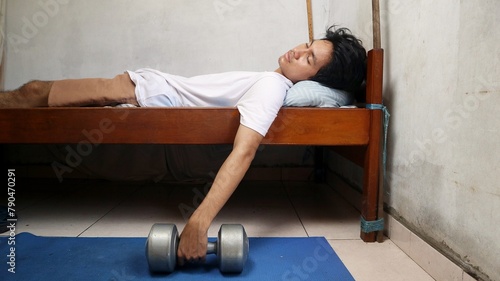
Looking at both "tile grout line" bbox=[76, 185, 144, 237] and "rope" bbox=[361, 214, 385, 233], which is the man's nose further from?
"tile grout line" bbox=[76, 185, 144, 237]

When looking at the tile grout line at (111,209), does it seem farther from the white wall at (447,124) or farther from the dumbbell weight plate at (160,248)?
the white wall at (447,124)

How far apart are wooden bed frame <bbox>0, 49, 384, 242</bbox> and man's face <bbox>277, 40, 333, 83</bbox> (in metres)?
0.16

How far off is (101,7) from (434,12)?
5.34 feet

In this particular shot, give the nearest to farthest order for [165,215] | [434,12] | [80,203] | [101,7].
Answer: [434,12]
[165,215]
[80,203]
[101,7]

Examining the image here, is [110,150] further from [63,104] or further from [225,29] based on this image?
[225,29]

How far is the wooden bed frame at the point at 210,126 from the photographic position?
1.11m

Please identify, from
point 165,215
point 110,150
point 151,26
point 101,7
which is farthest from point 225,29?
point 165,215

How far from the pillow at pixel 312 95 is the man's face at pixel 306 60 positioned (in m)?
0.05

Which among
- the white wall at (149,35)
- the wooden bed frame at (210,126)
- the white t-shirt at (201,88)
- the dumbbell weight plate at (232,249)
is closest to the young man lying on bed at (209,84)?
the white t-shirt at (201,88)

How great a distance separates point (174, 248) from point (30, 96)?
2.97 feet

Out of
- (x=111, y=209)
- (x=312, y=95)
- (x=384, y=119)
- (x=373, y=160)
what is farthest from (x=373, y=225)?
(x=111, y=209)

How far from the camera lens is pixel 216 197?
36.3 inches

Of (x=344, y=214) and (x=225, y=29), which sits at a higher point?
(x=225, y=29)

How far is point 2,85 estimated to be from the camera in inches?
72.5
